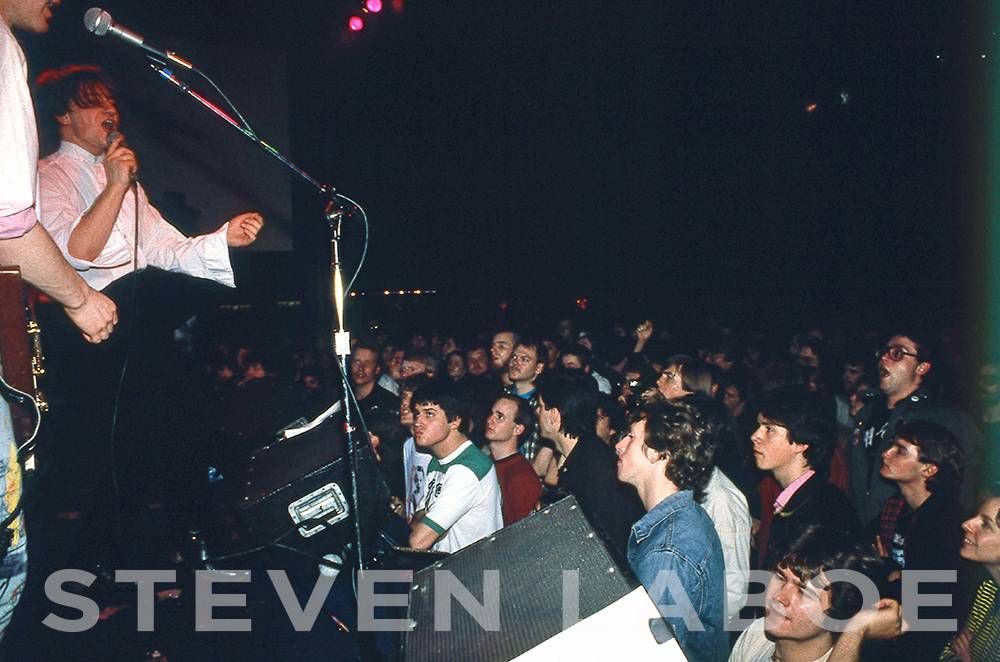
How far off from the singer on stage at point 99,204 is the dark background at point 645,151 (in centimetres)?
541

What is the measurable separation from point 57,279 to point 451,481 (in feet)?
6.97

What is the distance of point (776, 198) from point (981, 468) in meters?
8.24

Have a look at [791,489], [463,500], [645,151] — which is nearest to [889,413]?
[791,489]

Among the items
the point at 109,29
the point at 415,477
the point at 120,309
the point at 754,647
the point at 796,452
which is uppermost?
Answer: the point at 109,29

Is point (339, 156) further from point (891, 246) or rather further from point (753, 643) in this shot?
point (753, 643)

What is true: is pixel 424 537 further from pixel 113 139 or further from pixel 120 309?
pixel 113 139

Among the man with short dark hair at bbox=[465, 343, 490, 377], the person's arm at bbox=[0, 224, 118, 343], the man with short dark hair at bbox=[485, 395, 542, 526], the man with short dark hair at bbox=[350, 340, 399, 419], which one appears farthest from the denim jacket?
the man with short dark hair at bbox=[465, 343, 490, 377]

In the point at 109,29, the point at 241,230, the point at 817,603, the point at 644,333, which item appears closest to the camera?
the point at 109,29

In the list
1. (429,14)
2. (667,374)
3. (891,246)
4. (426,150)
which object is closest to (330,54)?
(429,14)

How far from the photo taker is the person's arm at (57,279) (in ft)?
3.83

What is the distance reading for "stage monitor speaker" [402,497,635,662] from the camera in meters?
0.88

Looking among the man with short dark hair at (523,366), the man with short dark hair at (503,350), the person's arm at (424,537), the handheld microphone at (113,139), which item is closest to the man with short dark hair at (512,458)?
the person's arm at (424,537)

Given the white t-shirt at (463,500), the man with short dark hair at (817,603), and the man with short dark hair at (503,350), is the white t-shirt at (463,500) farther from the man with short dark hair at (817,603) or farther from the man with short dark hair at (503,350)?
the man with short dark hair at (503,350)

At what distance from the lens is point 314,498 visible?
189 cm
